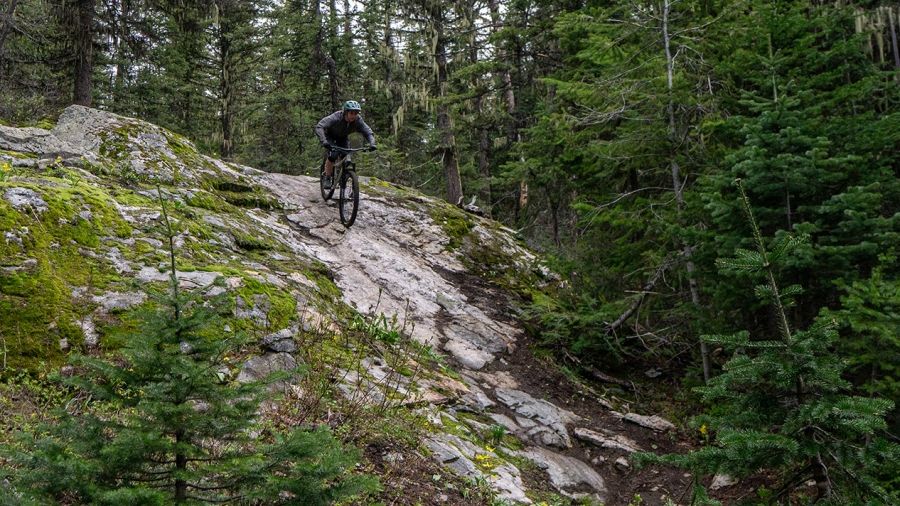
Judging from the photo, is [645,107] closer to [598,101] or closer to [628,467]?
[598,101]

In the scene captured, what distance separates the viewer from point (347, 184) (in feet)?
32.6

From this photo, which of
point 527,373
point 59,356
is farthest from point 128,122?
point 527,373

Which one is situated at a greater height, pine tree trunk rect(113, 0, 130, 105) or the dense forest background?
pine tree trunk rect(113, 0, 130, 105)

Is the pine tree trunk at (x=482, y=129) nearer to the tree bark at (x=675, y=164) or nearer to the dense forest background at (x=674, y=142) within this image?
the dense forest background at (x=674, y=142)

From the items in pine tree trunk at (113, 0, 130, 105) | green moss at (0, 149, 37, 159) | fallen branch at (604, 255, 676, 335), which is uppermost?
pine tree trunk at (113, 0, 130, 105)

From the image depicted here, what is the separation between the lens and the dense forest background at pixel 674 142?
5457 mm

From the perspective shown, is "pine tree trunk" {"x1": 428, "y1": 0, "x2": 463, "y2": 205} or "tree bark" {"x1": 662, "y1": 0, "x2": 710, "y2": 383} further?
"pine tree trunk" {"x1": 428, "y1": 0, "x2": 463, "y2": 205}

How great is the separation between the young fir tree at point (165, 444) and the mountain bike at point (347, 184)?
7.30 m

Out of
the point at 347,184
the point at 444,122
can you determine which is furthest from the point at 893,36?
the point at 347,184

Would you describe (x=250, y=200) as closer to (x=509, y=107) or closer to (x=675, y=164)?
(x=675, y=164)

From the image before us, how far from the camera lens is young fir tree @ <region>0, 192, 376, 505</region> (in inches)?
79.3

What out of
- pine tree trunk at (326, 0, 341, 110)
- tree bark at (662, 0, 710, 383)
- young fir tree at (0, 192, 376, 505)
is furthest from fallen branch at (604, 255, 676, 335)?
pine tree trunk at (326, 0, 341, 110)

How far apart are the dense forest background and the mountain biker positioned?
114 inches

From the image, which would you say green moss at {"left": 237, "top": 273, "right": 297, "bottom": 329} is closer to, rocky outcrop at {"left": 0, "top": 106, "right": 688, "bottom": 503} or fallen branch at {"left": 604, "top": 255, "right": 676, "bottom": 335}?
rocky outcrop at {"left": 0, "top": 106, "right": 688, "bottom": 503}
